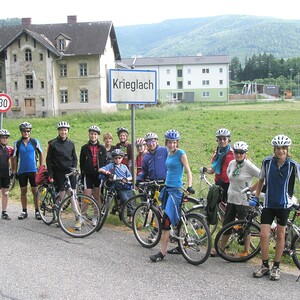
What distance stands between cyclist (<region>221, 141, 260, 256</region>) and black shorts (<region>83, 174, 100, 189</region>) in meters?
3.08

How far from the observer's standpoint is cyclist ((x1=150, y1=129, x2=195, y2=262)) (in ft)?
22.2

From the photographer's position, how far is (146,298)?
534 centimetres

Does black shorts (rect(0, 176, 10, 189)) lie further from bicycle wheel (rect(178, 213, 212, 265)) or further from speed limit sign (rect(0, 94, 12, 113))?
bicycle wheel (rect(178, 213, 212, 265))

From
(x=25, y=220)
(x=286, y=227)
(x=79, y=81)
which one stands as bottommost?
(x=25, y=220)

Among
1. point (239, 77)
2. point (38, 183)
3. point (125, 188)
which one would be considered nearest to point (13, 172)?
point (38, 183)

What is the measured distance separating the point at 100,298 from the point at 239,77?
178 m

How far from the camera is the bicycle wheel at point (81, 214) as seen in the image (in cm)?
820

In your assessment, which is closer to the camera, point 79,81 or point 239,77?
point 79,81

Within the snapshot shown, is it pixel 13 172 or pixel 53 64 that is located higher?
pixel 53 64

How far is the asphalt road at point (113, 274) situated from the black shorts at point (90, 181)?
1349 mm

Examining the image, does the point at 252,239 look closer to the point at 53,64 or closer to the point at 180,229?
the point at 180,229

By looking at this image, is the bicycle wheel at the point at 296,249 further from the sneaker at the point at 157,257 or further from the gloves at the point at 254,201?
the sneaker at the point at 157,257

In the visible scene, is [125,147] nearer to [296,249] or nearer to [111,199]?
[111,199]

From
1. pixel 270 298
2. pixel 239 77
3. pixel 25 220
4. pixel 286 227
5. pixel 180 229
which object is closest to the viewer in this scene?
pixel 270 298
